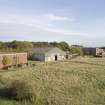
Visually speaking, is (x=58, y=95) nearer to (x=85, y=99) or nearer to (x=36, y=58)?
(x=85, y=99)

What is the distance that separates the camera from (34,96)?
17688 millimetres

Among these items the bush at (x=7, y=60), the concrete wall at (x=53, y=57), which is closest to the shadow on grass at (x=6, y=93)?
the bush at (x=7, y=60)

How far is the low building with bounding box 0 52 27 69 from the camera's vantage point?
41.6m

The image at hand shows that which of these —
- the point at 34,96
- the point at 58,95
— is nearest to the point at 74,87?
the point at 58,95

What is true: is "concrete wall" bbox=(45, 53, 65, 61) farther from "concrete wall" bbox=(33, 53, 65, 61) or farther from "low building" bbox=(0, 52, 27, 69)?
"low building" bbox=(0, 52, 27, 69)

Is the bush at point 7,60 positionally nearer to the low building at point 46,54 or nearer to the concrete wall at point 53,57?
the low building at point 46,54

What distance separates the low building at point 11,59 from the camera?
41.6 metres

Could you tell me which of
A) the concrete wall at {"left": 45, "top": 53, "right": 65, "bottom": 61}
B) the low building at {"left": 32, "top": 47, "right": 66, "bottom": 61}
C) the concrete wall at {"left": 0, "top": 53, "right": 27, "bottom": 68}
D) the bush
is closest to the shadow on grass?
the bush

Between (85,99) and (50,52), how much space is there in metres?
48.4

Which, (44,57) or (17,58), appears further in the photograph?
(44,57)

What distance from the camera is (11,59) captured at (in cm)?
4462

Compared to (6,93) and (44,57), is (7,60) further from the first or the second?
(6,93)

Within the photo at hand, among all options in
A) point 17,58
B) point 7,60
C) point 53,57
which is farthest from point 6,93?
point 53,57

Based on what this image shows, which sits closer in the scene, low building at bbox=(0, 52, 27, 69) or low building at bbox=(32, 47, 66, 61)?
low building at bbox=(0, 52, 27, 69)
